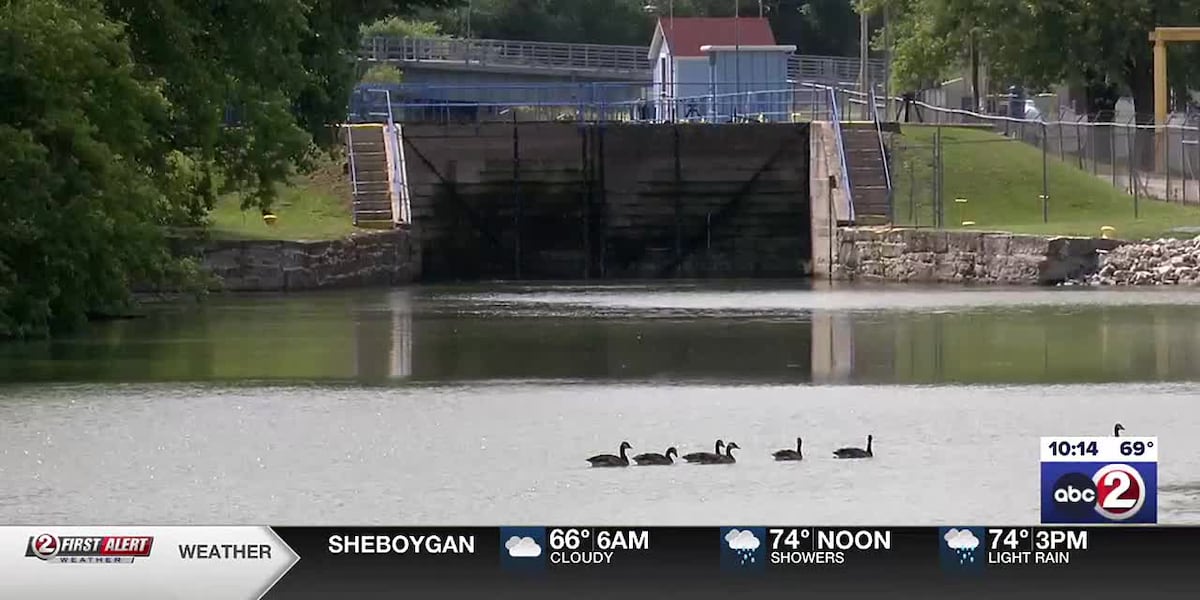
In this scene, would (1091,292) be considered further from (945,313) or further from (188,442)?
(188,442)

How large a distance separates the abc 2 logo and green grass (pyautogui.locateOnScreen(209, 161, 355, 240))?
40019 mm

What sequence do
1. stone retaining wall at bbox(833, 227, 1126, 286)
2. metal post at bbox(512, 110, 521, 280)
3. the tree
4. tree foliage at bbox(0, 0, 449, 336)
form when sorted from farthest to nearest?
1. metal post at bbox(512, 110, 521, 280)
2. stone retaining wall at bbox(833, 227, 1126, 286)
3. tree foliage at bbox(0, 0, 449, 336)
4. the tree

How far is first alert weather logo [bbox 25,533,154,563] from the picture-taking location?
47.8ft

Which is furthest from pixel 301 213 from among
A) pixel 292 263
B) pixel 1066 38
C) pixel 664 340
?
pixel 664 340

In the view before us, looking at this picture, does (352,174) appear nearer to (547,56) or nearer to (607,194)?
(607,194)

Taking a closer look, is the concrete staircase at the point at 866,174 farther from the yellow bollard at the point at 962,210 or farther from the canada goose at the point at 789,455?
the canada goose at the point at 789,455

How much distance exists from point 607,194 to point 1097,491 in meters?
48.0

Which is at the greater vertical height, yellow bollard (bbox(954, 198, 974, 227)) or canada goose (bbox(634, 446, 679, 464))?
yellow bollard (bbox(954, 198, 974, 227))

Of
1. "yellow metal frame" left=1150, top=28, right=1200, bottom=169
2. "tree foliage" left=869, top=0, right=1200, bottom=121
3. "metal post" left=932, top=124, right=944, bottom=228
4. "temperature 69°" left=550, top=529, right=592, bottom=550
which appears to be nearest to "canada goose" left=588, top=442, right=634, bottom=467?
"temperature 69°" left=550, top=529, right=592, bottom=550

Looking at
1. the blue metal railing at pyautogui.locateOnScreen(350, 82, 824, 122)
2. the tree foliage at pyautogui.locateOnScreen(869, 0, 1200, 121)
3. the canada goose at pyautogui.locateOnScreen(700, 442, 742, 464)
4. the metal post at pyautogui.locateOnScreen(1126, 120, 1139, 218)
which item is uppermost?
the tree foliage at pyautogui.locateOnScreen(869, 0, 1200, 121)

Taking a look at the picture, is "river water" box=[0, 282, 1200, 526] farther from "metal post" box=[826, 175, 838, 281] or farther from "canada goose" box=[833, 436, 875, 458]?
"metal post" box=[826, 175, 838, 281]

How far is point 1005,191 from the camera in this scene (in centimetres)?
5953

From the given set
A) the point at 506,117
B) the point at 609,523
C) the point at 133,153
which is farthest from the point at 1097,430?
the point at 506,117
